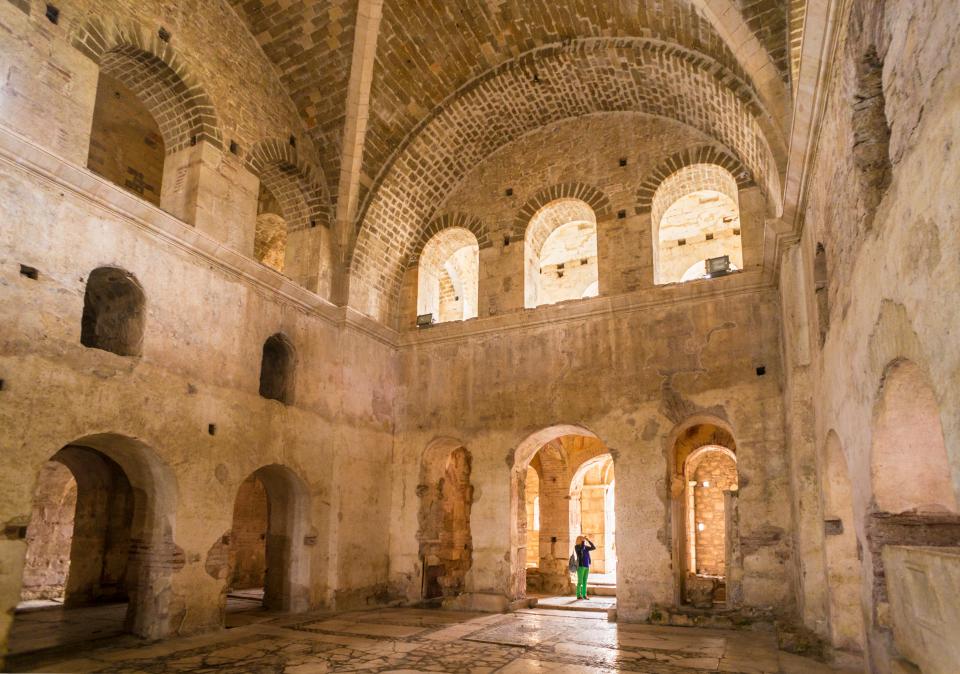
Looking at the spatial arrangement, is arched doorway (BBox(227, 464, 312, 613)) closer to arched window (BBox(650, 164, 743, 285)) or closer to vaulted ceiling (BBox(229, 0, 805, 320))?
vaulted ceiling (BBox(229, 0, 805, 320))

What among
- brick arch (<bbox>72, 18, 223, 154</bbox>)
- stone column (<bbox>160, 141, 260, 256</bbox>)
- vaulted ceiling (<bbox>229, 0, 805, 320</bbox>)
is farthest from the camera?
vaulted ceiling (<bbox>229, 0, 805, 320</bbox>)

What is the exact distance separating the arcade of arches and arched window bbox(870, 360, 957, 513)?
3cm

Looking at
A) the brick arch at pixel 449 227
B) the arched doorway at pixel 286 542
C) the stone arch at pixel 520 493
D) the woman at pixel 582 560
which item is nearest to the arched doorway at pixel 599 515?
the woman at pixel 582 560

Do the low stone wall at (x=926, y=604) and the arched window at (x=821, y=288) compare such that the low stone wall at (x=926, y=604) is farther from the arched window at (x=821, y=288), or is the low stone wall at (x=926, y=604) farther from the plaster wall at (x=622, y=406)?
the plaster wall at (x=622, y=406)

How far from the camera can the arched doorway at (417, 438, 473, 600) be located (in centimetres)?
1227

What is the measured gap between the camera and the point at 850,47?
517 centimetres

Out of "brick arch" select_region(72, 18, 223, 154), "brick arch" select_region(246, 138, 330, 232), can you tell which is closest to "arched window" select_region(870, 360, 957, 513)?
"brick arch" select_region(72, 18, 223, 154)

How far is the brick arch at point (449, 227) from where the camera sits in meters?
13.1

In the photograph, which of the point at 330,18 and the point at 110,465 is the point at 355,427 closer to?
the point at 110,465

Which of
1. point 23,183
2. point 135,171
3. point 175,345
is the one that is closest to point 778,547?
point 175,345

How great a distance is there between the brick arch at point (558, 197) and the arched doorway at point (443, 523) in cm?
406

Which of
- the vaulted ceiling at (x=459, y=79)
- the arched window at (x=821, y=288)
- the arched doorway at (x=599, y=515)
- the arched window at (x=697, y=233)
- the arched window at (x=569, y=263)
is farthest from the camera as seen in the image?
the arched doorway at (x=599, y=515)

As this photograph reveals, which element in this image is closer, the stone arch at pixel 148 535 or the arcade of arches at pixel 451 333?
the arcade of arches at pixel 451 333

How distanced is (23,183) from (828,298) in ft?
27.3
